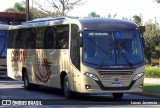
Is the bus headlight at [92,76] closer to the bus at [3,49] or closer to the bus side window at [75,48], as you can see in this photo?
the bus side window at [75,48]

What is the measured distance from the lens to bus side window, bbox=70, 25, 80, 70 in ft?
58.5

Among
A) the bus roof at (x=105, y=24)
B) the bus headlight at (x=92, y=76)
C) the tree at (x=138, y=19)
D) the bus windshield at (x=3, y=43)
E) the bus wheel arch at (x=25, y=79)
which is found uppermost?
the tree at (x=138, y=19)

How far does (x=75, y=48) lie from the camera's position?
59.6ft

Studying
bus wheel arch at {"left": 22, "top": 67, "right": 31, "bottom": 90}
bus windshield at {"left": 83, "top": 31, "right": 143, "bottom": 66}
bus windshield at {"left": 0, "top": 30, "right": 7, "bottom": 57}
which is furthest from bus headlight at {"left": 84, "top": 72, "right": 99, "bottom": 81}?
bus windshield at {"left": 0, "top": 30, "right": 7, "bottom": 57}

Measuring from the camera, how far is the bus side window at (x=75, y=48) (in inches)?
702

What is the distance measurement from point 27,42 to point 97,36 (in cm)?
697

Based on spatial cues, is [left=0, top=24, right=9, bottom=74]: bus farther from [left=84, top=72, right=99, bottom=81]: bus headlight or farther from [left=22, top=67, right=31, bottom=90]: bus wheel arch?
Result: [left=84, top=72, right=99, bottom=81]: bus headlight

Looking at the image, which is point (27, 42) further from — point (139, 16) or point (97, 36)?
point (139, 16)

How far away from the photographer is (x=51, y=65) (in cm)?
2064

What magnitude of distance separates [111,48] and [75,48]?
137cm

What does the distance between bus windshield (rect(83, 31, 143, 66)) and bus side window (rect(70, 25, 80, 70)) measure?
1.42 ft

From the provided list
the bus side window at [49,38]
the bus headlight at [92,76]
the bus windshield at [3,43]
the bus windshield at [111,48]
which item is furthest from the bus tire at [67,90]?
the bus windshield at [3,43]

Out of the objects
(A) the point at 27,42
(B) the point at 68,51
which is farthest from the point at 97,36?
(A) the point at 27,42

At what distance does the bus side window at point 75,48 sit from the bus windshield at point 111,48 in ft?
1.42
